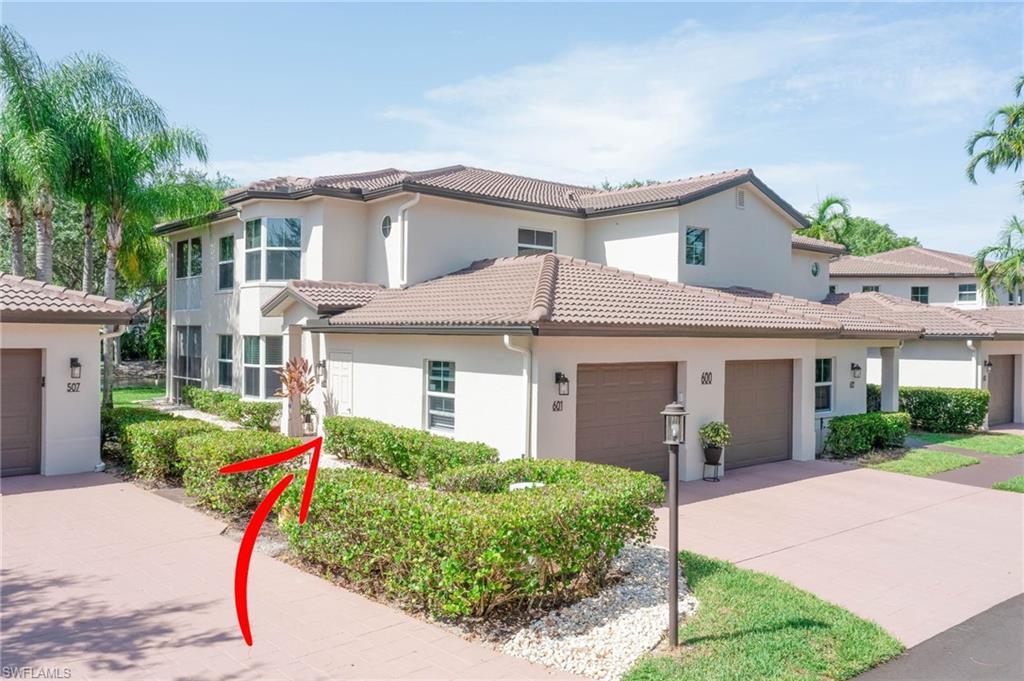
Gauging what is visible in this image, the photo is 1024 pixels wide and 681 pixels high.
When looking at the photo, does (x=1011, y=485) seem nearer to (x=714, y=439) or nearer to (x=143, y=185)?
(x=714, y=439)

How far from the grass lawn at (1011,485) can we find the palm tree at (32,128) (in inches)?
869

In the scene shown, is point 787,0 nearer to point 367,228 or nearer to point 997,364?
point 367,228

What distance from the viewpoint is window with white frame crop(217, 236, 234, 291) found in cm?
2180

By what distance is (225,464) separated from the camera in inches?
383

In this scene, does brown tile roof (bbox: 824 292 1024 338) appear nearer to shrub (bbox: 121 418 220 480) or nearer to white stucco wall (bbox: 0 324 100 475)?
shrub (bbox: 121 418 220 480)

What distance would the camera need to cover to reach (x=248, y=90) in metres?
14.7

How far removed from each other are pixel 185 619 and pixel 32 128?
55.4 ft

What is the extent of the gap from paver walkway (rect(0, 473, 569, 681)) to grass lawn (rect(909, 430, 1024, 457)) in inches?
680

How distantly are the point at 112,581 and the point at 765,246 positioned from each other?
17.9 meters

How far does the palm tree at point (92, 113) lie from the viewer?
18.8m

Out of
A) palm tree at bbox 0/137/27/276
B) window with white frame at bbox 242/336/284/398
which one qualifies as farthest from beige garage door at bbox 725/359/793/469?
palm tree at bbox 0/137/27/276

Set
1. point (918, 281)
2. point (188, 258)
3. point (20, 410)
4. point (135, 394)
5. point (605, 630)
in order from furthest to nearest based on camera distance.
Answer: point (918, 281) → point (135, 394) → point (188, 258) → point (20, 410) → point (605, 630)

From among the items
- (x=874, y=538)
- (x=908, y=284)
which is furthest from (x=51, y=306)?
(x=908, y=284)

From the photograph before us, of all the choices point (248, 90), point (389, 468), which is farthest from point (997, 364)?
point (248, 90)
